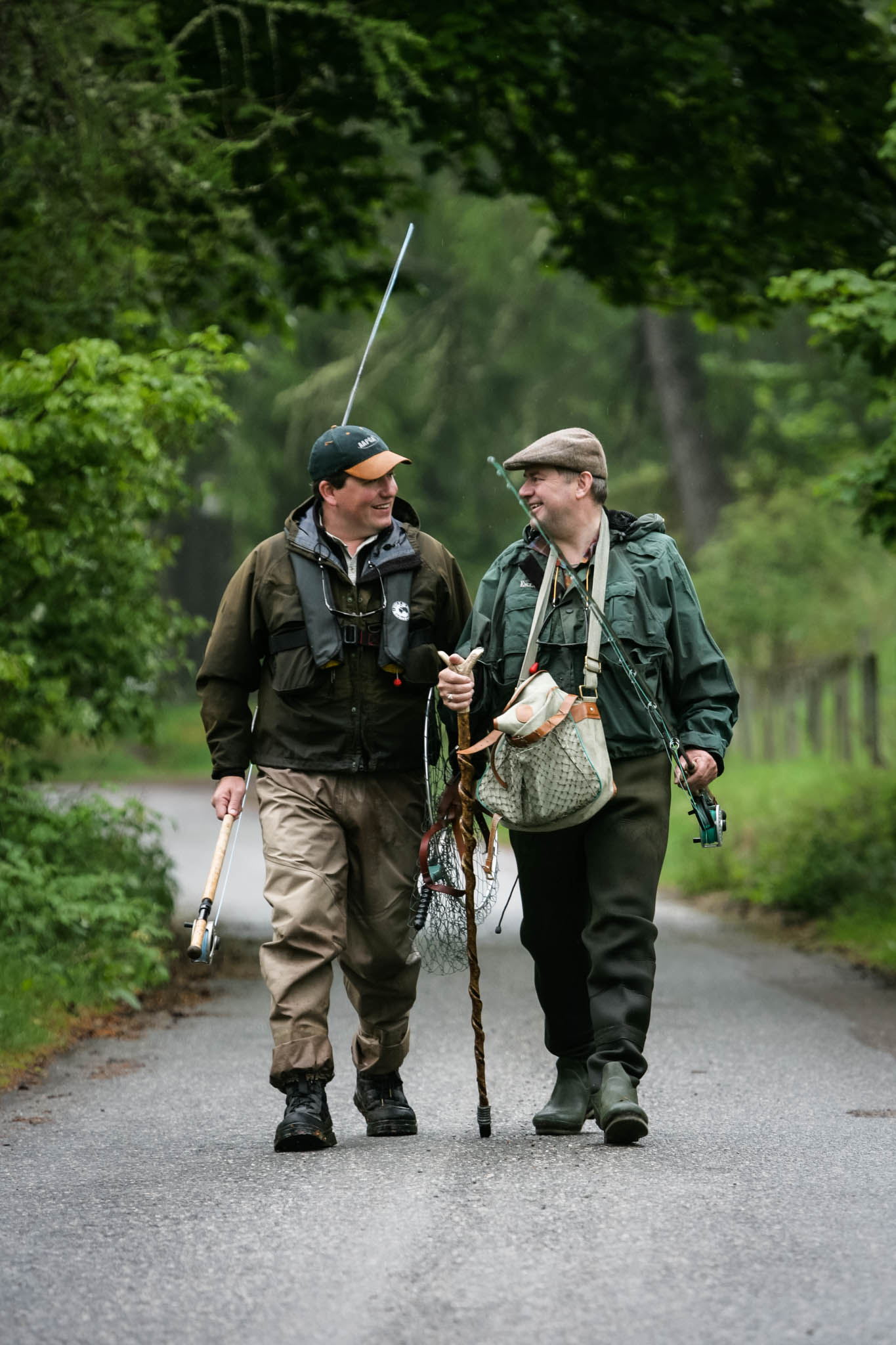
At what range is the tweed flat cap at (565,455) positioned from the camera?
5.72 meters

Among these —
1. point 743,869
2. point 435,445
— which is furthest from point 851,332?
point 435,445

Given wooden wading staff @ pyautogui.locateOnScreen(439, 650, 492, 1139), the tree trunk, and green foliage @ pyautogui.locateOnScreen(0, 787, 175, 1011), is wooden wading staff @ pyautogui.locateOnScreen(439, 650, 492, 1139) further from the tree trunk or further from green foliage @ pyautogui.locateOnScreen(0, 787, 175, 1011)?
the tree trunk

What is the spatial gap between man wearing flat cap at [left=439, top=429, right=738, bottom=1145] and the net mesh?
18cm

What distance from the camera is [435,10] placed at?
11.3 metres

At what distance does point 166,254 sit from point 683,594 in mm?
6444

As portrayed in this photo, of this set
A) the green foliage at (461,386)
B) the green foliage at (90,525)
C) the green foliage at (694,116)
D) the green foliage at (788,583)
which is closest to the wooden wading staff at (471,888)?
the green foliage at (90,525)

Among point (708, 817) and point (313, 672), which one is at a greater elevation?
point (313, 672)

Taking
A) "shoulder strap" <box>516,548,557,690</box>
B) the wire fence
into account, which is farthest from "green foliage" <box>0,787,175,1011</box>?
the wire fence

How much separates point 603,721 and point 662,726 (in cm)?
17

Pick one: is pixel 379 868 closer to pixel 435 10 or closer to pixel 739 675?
pixel 435 10

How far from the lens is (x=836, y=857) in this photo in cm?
1388

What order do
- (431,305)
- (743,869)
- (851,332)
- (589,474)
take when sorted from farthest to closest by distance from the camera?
(431,305)
(743,869)
(851,332)
(589,474)

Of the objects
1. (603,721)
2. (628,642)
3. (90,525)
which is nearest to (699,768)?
(603,721)

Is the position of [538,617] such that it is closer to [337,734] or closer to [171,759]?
[337,734]
